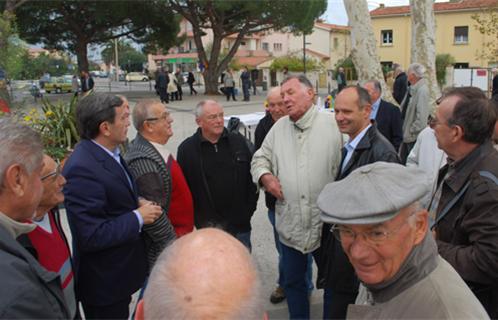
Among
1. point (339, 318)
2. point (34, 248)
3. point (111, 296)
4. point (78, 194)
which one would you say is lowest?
point (339, 318)

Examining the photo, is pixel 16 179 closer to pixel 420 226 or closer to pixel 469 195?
pixel 420 226

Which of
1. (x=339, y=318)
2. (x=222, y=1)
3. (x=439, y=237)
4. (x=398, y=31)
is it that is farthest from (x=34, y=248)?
(x=398, y=31)

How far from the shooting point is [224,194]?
11.6ft

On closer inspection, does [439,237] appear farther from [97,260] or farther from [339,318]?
[97,260]

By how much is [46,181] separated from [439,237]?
7.04 ft

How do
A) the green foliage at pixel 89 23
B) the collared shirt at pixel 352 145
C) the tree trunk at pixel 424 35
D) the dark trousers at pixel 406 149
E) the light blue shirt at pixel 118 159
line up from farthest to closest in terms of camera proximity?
the green foliage at pixel 89 23 < the tree trunk at pixel 424 35 < the dark trousers at pixel 406 149 < the collared shirt at pixel 352 145 < the light blue shirt at pixel 118 159

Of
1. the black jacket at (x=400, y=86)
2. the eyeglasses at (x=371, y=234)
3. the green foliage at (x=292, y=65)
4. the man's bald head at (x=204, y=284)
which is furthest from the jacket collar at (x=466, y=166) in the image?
the green foliage at (x=292, y=65)

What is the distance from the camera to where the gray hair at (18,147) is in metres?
1.74

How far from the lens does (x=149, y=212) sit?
2.60 m

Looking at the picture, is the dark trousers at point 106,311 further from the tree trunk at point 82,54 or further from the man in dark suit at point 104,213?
the tree trunk at point 82,54

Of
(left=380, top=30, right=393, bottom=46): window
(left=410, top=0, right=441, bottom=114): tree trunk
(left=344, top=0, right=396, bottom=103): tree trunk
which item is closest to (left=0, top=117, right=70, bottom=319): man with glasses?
(left=344, top=0, right=396, bottom=103): tree trunk

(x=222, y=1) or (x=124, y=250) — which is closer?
(x=124, y=250)

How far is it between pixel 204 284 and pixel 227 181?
258 cm

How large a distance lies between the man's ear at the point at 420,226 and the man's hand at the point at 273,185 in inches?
63.6
